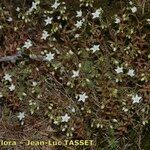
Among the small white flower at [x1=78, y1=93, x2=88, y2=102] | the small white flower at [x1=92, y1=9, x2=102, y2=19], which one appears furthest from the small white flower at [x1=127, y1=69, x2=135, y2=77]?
the small white flower at [x1=92, y1=9, x2=102, y2=19]

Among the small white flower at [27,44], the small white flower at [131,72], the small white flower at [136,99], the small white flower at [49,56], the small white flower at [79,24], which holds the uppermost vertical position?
the small white flower at [79,24]

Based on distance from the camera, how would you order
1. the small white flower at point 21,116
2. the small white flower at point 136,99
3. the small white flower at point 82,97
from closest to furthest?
the small white flower at point 136,99 → the small white flower at point 82,97 → the small white flower at point 21,116

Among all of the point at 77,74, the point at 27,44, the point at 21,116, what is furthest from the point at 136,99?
the point at 27,44

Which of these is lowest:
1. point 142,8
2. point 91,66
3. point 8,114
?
point 8,114

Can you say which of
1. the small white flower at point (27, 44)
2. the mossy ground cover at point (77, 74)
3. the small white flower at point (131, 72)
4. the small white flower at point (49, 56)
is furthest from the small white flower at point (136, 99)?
the small white flower at point (27, 44)

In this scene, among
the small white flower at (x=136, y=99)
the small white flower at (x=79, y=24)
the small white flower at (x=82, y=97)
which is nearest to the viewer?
the small white flower at (x=136, y=99)

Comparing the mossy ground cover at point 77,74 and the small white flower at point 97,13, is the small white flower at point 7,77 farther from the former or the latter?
the small white flower at point 97,13

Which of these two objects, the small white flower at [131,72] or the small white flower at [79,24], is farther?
the small white flower at [79,24]

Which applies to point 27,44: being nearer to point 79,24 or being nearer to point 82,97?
point 79,24

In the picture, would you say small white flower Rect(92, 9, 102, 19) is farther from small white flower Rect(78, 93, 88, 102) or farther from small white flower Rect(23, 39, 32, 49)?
small white flower Rect(78, 93, 88, 102)

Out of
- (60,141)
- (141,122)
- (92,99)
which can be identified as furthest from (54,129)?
(141,122)

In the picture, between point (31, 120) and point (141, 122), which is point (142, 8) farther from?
point (31, 120)
